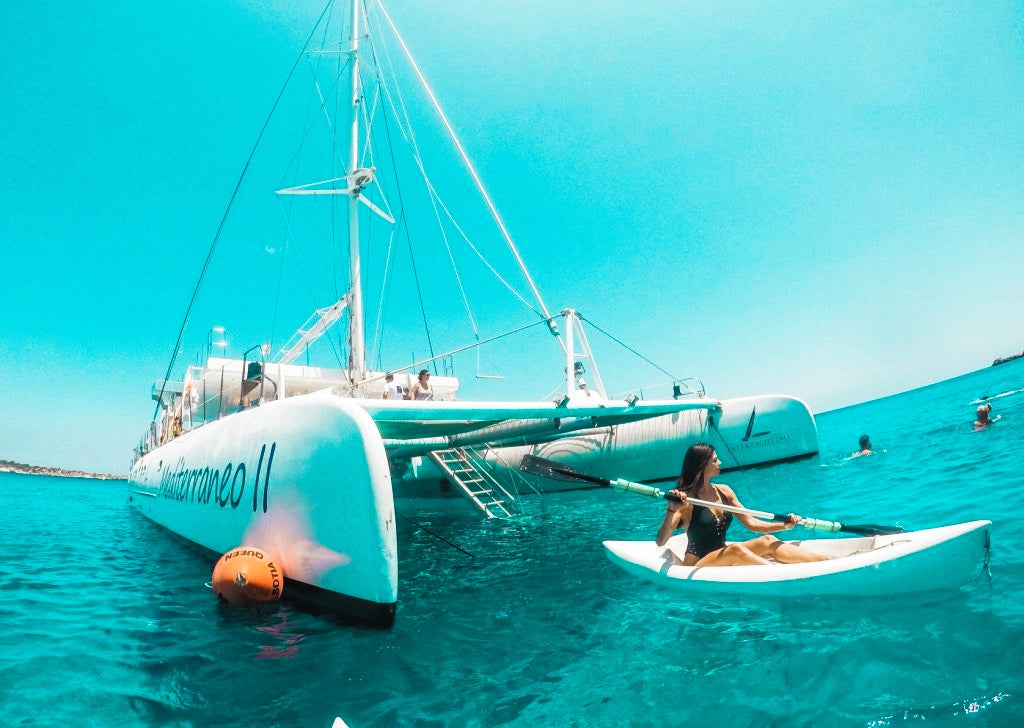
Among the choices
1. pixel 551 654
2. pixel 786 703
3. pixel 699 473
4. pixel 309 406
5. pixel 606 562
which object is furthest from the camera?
pixel 606 562

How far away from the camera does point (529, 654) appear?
13.3 ft

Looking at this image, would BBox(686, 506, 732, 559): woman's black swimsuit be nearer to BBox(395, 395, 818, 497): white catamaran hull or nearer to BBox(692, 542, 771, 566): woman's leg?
BBox(692, 542, 771, 566): woman's leg

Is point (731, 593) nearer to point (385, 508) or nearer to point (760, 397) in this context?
point (385, 508)

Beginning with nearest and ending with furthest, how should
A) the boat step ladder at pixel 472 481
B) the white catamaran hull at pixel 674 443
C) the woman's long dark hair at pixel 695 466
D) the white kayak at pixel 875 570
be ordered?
the white kayak at pixel 875 570 → the woman's long dark hair at pixel 695 466 → the boat step ladder at pixel 472 481 → the white catamaran hull at pixel 674 443

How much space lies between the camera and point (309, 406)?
571 cm

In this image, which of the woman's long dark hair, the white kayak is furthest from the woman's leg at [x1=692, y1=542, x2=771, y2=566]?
the woman's long dark hair

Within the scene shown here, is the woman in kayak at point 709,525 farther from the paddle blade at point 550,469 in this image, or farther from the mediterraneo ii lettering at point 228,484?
the mediterraneo ii lettering at point 228,484

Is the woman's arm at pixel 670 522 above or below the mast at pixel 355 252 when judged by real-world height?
below

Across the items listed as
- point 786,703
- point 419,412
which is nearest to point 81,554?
point 419,412

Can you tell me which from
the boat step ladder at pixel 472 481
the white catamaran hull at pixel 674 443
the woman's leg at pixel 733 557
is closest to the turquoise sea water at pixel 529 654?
the woman's leg at pixel 733 557

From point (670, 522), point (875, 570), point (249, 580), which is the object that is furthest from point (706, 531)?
point (249, 580)

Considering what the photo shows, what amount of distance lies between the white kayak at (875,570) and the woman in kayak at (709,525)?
0.76ft

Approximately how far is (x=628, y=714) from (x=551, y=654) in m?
1.14

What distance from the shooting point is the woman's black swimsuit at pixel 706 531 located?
519 cm
